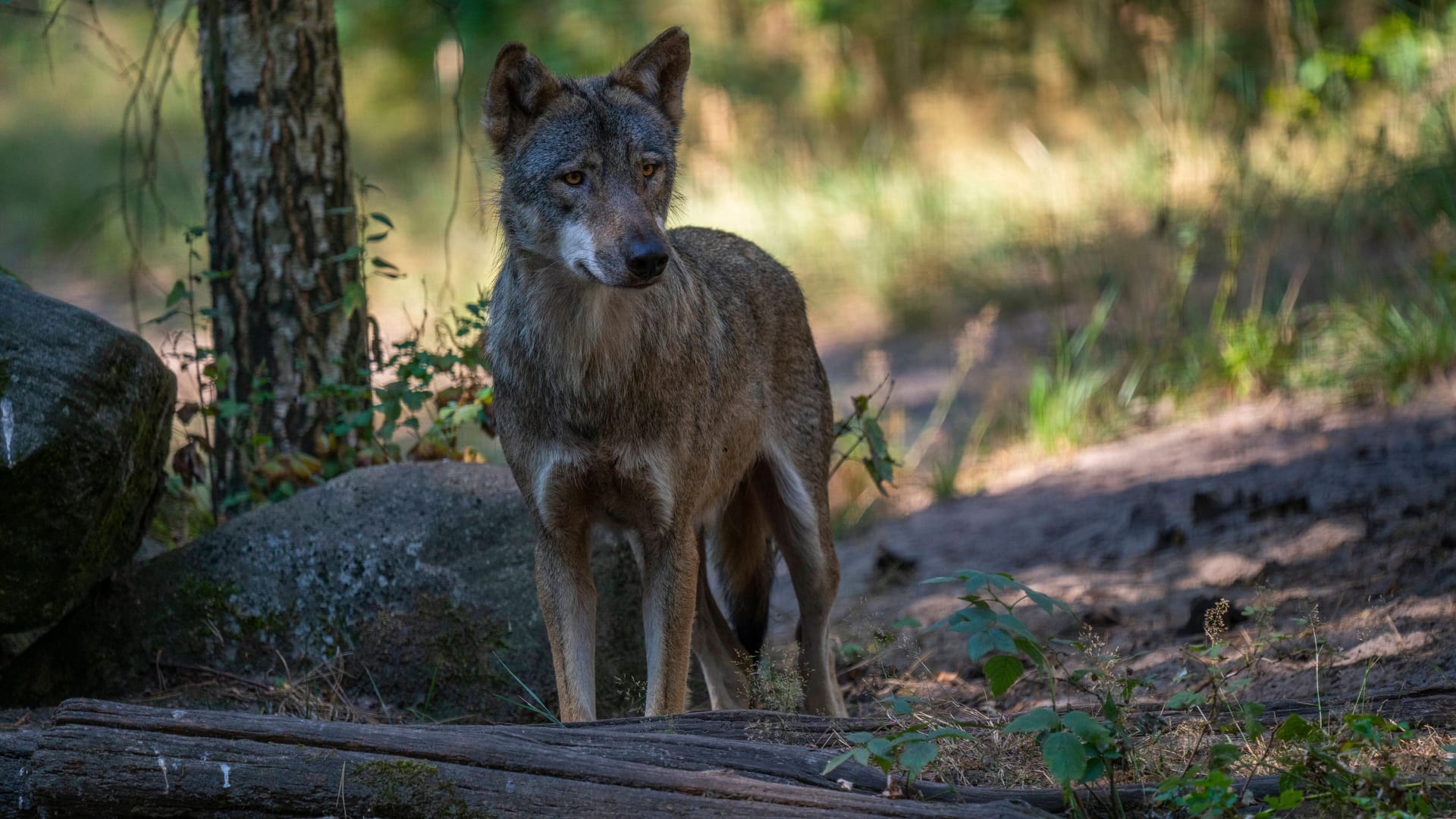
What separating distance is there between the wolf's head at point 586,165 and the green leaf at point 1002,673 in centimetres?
156

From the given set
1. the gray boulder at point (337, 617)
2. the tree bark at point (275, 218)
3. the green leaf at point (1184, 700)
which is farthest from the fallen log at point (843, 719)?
the tree bark at point (275, 218)

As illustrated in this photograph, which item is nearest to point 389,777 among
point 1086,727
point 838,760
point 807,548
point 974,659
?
point 838,760

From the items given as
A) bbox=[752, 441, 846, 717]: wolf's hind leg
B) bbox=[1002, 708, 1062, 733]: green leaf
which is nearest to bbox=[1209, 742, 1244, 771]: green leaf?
bbox=[1002, 708, 1062, 733]: green leaf

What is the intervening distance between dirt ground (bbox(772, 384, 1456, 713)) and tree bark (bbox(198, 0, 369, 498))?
270cm

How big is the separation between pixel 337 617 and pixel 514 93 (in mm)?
2046

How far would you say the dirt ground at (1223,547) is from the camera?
4.70m

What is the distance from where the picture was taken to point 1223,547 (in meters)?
6.32

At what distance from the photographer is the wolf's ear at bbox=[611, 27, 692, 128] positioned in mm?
4543

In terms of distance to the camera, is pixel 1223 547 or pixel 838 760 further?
pixel 1223 547

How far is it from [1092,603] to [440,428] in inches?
122

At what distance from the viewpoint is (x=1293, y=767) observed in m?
2.95

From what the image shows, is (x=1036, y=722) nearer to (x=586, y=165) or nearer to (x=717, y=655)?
(x=586, y=165)

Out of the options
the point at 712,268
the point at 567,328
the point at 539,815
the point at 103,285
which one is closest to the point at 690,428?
the point at 567,328

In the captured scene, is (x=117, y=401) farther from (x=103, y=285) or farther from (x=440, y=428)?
(x=103, y=285)
